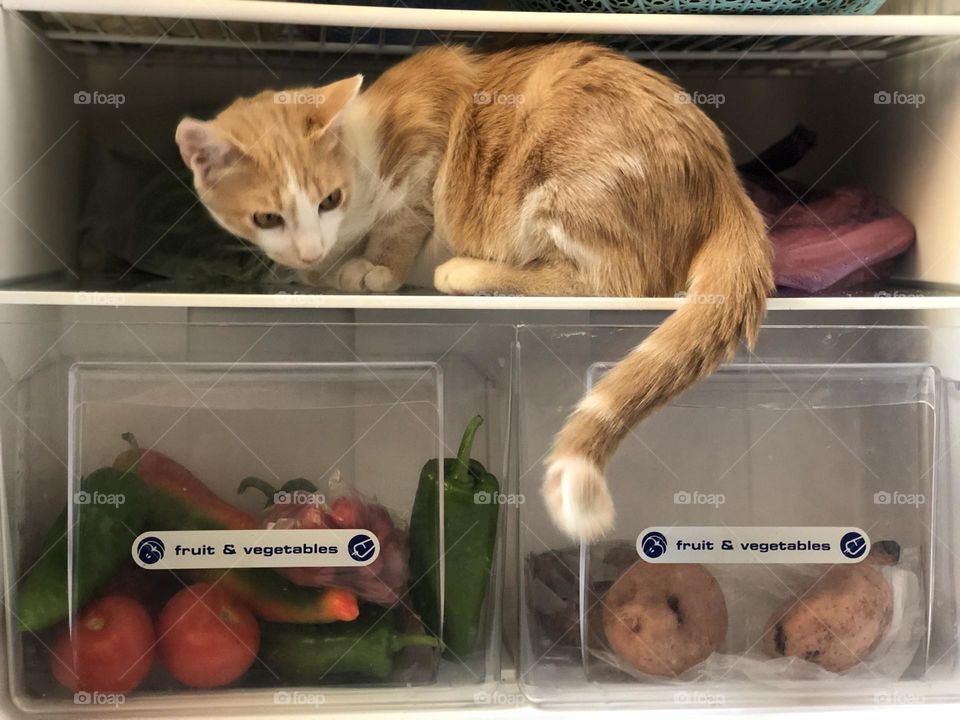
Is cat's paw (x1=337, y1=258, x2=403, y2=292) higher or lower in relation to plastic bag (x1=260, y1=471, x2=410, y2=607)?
higher

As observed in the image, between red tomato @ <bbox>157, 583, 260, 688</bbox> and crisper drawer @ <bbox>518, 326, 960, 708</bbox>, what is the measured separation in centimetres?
35

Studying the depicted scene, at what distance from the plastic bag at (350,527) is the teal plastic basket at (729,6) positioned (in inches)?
25.0

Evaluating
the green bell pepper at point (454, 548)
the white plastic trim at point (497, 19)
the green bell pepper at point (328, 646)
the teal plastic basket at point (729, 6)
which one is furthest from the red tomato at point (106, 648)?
the teal plastic basket at point (729, 6)

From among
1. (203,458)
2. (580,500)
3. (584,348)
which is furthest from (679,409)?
(203,458)

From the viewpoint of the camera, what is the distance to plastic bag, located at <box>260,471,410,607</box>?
38.4 inches

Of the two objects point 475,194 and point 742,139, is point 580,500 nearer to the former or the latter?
point 475,194

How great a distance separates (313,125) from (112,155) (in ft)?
1.20

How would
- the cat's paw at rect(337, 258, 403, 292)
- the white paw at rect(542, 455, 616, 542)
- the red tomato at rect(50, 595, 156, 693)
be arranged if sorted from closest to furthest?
the white paw at rect(542, 455, 616, 542), the red tomato at rect(50, 595, 156, 693), the cat's paw at rect(337, 258, 403, 292)

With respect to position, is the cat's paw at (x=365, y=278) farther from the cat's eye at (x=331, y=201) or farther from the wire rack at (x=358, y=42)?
the wire rack at (x=358, y=42)

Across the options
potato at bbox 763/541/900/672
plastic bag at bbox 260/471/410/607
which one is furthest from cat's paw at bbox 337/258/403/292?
potato at bbox 763/541/900/672

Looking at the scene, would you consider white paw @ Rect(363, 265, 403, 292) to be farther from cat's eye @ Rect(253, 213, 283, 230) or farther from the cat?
cat's eye @ Rect(253, 213, 283, 230)

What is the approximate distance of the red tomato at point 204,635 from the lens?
0.96m

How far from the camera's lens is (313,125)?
0.97m

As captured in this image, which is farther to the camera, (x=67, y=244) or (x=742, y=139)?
(x=742, y=139)
